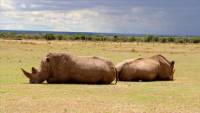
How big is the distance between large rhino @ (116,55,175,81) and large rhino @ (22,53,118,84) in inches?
89.5

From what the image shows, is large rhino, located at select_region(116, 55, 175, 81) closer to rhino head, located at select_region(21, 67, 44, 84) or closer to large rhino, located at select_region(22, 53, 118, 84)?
large rhino, located at select_region(22, 53, 118, 84)

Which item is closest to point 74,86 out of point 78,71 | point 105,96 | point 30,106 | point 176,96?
point 78,71

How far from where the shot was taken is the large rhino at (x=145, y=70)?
25031mm

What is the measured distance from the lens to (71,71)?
74.3ft

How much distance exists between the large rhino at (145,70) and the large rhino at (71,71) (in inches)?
89.5

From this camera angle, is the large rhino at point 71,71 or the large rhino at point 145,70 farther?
the large rhino at point 145,70

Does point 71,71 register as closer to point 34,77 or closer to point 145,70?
point 34,77

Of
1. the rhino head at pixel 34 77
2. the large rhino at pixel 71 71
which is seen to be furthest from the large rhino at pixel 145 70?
the rhino head at pixel 34 77

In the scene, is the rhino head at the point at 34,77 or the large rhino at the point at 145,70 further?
the large rhino at the point at 145,70

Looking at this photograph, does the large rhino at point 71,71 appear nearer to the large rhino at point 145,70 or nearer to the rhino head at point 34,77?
the rhino head at point 34,77

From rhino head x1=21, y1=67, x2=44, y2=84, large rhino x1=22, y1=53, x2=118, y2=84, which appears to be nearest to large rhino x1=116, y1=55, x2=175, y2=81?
large rhino x1=22, y1=53, x2=118, y2=84

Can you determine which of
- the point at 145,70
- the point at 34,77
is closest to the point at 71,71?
the point at 34,77

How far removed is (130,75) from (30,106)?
10391 millimetres

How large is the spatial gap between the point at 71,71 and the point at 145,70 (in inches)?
168
